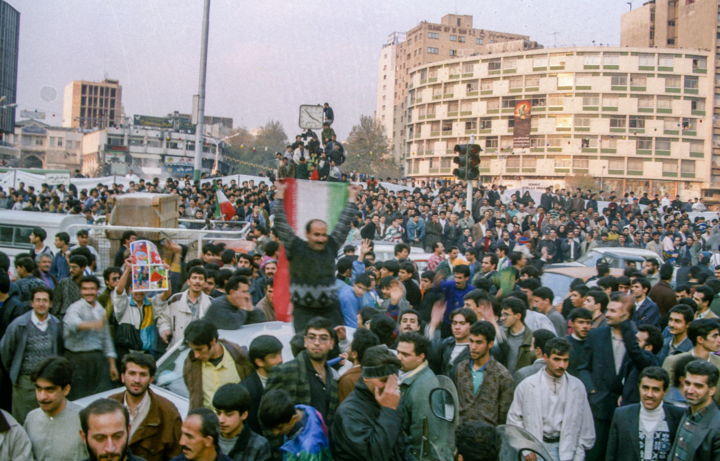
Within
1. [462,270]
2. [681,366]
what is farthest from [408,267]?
[681,366]

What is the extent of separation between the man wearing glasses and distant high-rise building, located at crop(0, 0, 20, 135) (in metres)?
74.9

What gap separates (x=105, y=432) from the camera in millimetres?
2914

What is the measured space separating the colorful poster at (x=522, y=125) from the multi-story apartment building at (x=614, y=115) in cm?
103

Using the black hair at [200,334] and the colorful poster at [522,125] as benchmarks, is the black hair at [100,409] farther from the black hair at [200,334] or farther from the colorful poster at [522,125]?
the colorful poster at [522,125]

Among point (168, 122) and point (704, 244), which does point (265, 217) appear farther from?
point (168, 122)

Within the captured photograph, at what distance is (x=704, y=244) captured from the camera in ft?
60.0

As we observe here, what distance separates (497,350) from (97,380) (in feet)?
11.0

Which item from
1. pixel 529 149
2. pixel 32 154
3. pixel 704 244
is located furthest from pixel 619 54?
pixel 32 154

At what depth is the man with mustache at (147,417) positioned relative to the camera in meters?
3.63

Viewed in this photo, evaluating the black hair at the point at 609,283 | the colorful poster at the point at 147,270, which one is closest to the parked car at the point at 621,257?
the black hair at the point at 609,283

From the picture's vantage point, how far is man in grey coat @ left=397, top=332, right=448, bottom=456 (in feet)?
12.1

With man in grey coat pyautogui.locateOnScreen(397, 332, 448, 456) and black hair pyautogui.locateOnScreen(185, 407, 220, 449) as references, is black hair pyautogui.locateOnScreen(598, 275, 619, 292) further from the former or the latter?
black hair pyautogui.locateOnScreen(185, 407, 220, 449)

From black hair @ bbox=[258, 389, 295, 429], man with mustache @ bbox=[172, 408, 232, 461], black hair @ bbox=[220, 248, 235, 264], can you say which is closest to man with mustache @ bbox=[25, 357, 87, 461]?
man with mustache @ bbox=[172, 408, 232, 461]

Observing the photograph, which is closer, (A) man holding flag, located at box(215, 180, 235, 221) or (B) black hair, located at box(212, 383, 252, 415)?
(B) black hair, located at box(212, 383, 252, 415)
